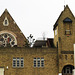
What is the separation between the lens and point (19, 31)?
56.6 metres

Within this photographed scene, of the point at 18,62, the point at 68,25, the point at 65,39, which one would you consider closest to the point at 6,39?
the point at 18,62

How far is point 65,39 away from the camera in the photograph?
1650 inches

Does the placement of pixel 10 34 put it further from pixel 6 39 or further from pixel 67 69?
pixel 67 69

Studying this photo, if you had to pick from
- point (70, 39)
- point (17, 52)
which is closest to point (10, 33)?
point (17, 52)

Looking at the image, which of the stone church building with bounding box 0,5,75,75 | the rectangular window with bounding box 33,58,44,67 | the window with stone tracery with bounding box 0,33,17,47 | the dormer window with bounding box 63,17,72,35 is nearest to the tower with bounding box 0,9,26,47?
the window with stone tracery with bounding box 0,33,17,47

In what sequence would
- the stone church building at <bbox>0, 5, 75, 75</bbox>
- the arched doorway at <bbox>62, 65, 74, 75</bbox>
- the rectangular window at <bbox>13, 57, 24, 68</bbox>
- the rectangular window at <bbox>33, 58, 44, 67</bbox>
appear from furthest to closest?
1. the arched doorway at <bbox>62, 65, 74, 75</bbox>
2. the rectangular window at <bbox>33, 58, 44, 67</bbox>
3. the rectangular window at <bbox>13, 57, 24, 68</bbox>
4. the stone church building at <bbox>0, 5, 75, 75</bbox>

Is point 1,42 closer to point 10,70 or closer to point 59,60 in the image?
point 10,70

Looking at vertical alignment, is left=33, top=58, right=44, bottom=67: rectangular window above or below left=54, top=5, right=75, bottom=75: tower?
below

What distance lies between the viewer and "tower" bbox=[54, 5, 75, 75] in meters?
41.2

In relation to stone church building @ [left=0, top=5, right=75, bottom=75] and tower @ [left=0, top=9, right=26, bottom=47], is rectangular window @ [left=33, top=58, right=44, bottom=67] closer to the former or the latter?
stone church building @ [left=0, top=5, right=75, bottom=75]

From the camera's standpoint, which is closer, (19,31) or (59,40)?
(59,40)

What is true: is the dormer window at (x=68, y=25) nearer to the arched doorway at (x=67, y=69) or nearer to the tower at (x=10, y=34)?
the arched doorway at (x=67, y=69)

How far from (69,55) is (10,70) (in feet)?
36.0

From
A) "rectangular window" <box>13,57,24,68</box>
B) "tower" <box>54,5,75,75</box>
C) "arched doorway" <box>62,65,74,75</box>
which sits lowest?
"arched doorway" <box>62,65,74,75</box>
